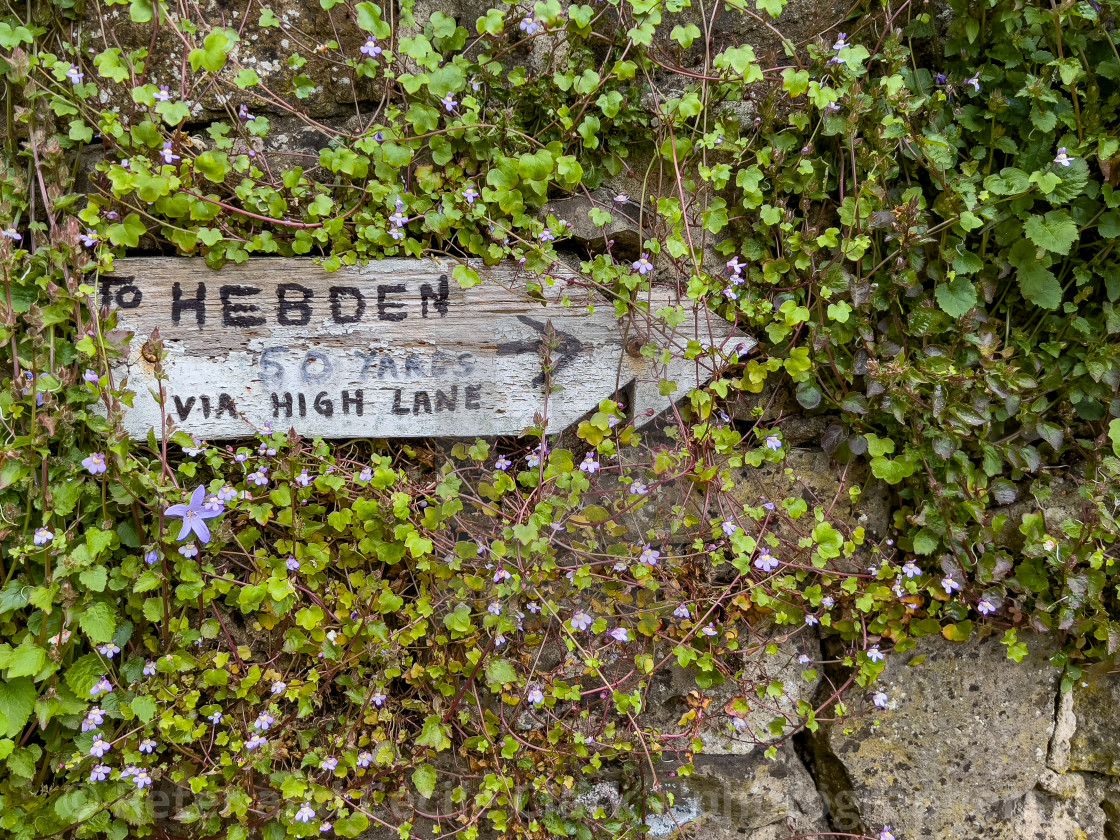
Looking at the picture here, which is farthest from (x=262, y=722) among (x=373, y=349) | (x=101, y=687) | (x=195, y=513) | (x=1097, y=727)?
(x=1097, y=727)

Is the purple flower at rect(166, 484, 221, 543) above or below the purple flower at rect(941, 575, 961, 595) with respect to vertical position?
above

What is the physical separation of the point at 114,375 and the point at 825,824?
231 cm

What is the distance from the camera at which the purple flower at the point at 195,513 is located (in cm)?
162

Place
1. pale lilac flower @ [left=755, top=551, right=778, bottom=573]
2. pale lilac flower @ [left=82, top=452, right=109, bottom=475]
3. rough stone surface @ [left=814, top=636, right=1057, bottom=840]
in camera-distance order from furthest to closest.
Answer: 1. rough stone surface @ [left=814, top=636, right=1057, bottom=840]
2. pale lilac flower @ [left=755, top=551, right=778, bottom=573]
3. pale lilac flower @ [left=82, top=452, right=109, bottom=475]

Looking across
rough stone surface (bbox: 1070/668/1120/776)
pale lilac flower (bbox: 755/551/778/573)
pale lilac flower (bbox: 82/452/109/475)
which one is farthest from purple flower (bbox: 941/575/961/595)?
pale lilac flower (bbox: 82/452/109/475)

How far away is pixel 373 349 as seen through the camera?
1810mm

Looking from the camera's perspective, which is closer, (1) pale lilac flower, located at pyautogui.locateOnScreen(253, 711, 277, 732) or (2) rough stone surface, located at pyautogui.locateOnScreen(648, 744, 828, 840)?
(1) pale lilac flower, located at pyautogui.locateOnScreen(253, 711, 277, 732)

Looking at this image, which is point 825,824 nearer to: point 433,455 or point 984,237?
point 433,455

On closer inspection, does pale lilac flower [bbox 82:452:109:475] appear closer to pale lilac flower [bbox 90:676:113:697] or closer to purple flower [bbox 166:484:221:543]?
purple flower [bbox 166:484:221:543]

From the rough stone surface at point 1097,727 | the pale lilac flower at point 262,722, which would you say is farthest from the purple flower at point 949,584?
the pale lilac flower at point 262,722

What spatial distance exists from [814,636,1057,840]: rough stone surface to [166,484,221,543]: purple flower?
1748 mm

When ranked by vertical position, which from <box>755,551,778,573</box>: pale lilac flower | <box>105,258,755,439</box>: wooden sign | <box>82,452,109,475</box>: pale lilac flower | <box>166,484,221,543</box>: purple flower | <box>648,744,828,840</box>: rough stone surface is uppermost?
<box>105,258,755,439</box>: wooden sign

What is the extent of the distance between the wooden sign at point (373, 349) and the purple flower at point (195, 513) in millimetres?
204

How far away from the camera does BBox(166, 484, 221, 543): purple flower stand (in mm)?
1624
